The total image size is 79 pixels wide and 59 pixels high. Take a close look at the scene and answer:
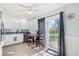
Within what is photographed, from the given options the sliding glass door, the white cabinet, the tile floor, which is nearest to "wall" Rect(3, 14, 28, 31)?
the white cabinet

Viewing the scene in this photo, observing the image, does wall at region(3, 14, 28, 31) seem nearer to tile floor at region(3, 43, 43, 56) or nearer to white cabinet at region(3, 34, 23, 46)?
white cabinet at region(3, 34, 23, 46)

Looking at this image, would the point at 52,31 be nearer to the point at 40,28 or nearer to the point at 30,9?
the point at 40,28

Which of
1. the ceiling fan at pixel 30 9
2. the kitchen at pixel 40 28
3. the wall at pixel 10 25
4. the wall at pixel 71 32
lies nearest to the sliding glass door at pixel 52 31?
the kitchen at pixel 40 28

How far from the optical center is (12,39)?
190cm

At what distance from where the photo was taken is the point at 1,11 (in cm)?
188

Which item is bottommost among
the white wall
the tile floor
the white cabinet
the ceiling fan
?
the tile floor

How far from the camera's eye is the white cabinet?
1874 millimetres

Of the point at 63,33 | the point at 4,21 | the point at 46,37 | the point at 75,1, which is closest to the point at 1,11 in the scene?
the point at 4,21

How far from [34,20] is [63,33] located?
1.74 ft

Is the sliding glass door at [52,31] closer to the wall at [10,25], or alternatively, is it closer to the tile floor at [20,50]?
the tile floor at [20,50]

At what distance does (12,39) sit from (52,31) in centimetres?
68

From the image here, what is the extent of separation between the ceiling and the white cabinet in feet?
1.05

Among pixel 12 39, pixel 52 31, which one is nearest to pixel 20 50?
pixel 12 39

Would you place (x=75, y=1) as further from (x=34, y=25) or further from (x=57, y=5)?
(x=34, y=25)
